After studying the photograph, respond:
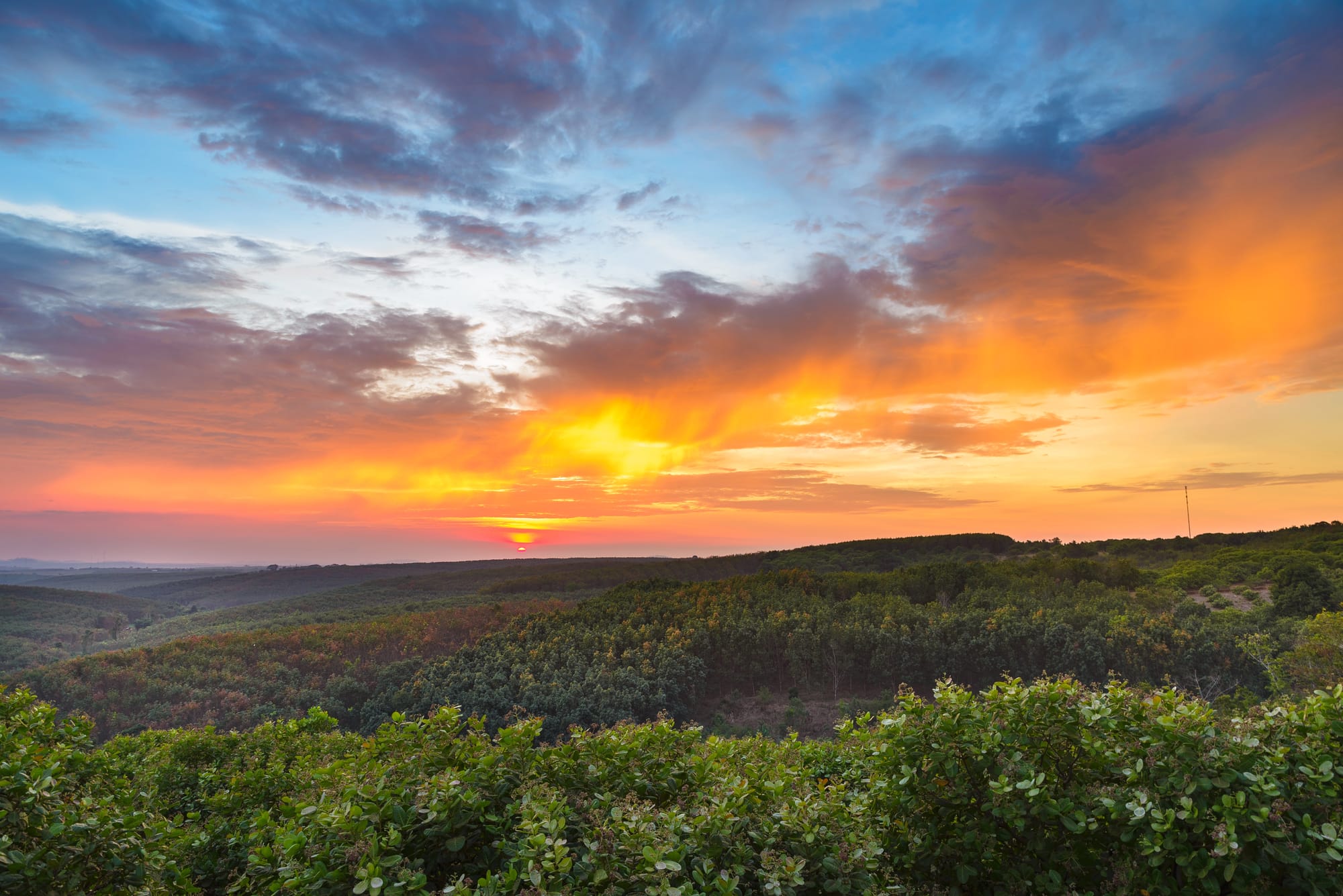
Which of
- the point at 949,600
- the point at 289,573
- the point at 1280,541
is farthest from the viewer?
the point at 289,573

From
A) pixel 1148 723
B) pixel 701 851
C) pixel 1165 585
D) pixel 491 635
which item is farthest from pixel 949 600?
pixel 701 851

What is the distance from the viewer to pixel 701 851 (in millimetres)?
3596

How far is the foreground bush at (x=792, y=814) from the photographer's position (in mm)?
3416

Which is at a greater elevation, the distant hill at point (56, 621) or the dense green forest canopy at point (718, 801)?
the dense green forest canopy at point (718, 801)

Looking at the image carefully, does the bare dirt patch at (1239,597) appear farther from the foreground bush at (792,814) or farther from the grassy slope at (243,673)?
the grassy slope at (243,673)

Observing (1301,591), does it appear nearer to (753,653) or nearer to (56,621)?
(753,653)

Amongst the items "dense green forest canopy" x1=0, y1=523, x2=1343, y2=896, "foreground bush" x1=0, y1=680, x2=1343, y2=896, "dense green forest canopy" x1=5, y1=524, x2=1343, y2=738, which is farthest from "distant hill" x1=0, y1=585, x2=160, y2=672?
"foreground bush" x1=0, y1=680, x2=1343, y2=896

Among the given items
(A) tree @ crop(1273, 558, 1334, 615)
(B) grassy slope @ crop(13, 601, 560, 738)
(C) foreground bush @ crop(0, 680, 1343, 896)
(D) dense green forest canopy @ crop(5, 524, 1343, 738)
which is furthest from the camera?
(A) tree @ crop(1273, 558, 1334, 615)

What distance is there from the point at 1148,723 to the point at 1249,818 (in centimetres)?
79

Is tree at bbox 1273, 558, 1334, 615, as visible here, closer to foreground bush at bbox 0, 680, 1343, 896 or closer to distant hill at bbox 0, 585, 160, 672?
foreground bush at bbox 0, 680, 1343, 896

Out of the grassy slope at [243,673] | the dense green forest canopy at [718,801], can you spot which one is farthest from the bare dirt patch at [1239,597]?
the grassy slope at [243,673]

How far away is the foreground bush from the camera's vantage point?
3.42 meters

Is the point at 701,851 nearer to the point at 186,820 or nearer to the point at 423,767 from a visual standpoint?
the point at 423,767

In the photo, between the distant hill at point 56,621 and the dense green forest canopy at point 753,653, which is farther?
the distant hill at point 56,621
